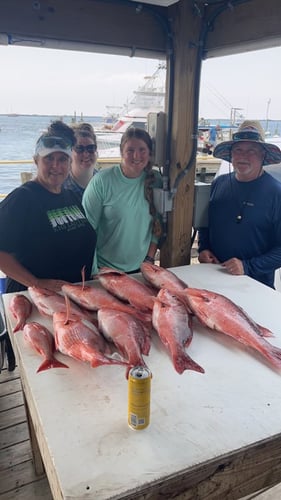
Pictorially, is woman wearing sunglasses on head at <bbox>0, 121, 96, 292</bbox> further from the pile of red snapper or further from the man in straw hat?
the man in straw hat

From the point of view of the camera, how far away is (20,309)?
4.80ft

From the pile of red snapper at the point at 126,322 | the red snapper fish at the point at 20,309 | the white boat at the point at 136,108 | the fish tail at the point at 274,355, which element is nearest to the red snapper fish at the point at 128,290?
the pile of red snapper at the point at 126,322

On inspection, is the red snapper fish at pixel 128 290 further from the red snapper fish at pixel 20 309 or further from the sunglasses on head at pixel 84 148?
the sunglasses on head at pixel 84 148

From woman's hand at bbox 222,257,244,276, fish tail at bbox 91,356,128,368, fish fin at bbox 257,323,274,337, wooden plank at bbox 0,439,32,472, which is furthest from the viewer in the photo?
woman's hand at bbox 222,257,244,276

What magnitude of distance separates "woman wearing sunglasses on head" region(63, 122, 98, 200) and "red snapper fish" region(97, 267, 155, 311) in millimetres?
1021

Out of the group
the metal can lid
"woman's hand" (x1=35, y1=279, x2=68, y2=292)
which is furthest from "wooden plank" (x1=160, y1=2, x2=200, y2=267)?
the metal can lid

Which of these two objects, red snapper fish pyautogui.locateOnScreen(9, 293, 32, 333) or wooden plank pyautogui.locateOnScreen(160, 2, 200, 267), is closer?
red snapper fish pyautogui.locateOnScreen(9, 293, 32, 333)

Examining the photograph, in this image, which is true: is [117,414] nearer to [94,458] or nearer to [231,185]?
[94,458]

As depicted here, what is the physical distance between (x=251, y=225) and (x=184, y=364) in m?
1.26

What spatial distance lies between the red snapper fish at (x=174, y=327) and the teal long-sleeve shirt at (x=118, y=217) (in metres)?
0.82

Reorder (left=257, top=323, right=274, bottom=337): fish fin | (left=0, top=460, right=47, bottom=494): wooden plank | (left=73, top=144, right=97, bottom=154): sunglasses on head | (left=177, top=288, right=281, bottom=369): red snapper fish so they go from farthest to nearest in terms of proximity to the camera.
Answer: (left=73, top=144, right=97, bottom=154): sunglasses on head
(left=0, top=460, right=47, bottom=494): wooden plank
(left=257, top=323, right=274, bottom=337): fish fin
(left=177, top=288, right=281, bottom=369): red snapper fish

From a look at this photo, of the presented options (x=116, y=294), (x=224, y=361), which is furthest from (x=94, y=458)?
(x=116, y=294)

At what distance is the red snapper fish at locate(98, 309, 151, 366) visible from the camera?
1128 millimetres

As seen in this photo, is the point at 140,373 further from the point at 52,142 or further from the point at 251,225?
the point at 251,225
